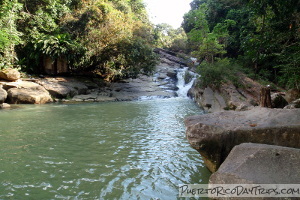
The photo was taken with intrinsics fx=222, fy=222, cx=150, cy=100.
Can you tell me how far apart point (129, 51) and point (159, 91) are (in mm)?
4740

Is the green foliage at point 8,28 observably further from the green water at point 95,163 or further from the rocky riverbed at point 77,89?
the green water at point 95,163

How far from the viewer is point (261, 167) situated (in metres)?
2.33

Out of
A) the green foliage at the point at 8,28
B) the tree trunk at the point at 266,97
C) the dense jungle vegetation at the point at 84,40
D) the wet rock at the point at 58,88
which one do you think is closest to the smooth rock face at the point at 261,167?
the tree trunk at the point at 266,97

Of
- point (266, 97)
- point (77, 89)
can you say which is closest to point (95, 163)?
point (266, 97)

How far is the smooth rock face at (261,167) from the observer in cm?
216

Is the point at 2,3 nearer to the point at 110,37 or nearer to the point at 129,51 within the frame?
the point at 110,37

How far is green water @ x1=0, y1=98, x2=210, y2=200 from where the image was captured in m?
3.13

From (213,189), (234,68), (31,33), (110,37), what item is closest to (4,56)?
(31,33)

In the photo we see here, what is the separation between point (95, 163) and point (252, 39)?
17.1 ft

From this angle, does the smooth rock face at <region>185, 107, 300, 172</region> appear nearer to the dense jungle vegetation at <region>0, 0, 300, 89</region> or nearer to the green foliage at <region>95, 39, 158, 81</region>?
the dense jungle vegetation at <region>0, 0, 300, 89</region>

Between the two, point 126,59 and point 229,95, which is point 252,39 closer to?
point 229,95

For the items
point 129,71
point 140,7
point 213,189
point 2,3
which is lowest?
point 213,189

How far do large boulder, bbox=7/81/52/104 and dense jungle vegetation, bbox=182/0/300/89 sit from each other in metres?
10.6

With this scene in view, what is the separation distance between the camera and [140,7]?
2947cm
